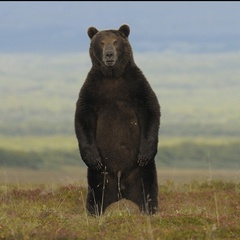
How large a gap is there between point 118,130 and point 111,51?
1325 millimetres

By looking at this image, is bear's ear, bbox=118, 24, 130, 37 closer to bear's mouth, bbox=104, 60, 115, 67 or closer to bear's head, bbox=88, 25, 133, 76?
bear's head, bbox=88, 25, 133, 76

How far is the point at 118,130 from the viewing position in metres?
11.9

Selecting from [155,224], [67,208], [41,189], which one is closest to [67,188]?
[41,189]

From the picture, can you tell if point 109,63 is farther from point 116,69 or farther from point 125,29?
point 125,29

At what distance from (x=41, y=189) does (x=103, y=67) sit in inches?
255

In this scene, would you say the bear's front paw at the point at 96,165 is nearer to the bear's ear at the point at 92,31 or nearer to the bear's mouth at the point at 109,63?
the bear's mouth at the point at 109,63

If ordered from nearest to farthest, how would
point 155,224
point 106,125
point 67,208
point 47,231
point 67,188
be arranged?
point 47,231
point 155,224
point 106,125
point 67,208
point 67,188

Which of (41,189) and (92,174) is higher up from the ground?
(92,174)

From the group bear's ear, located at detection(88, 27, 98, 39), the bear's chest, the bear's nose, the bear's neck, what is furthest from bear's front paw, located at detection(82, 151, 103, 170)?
bear's ear, located at detection(88, 27, 98, 39)

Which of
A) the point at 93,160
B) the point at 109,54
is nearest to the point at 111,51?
Answer: the point at 109,54

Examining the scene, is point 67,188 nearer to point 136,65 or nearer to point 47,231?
point 136,65

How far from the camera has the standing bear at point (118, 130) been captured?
38.9 ft

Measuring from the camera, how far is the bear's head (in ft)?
39.5

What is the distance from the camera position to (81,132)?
1188 centimetres
